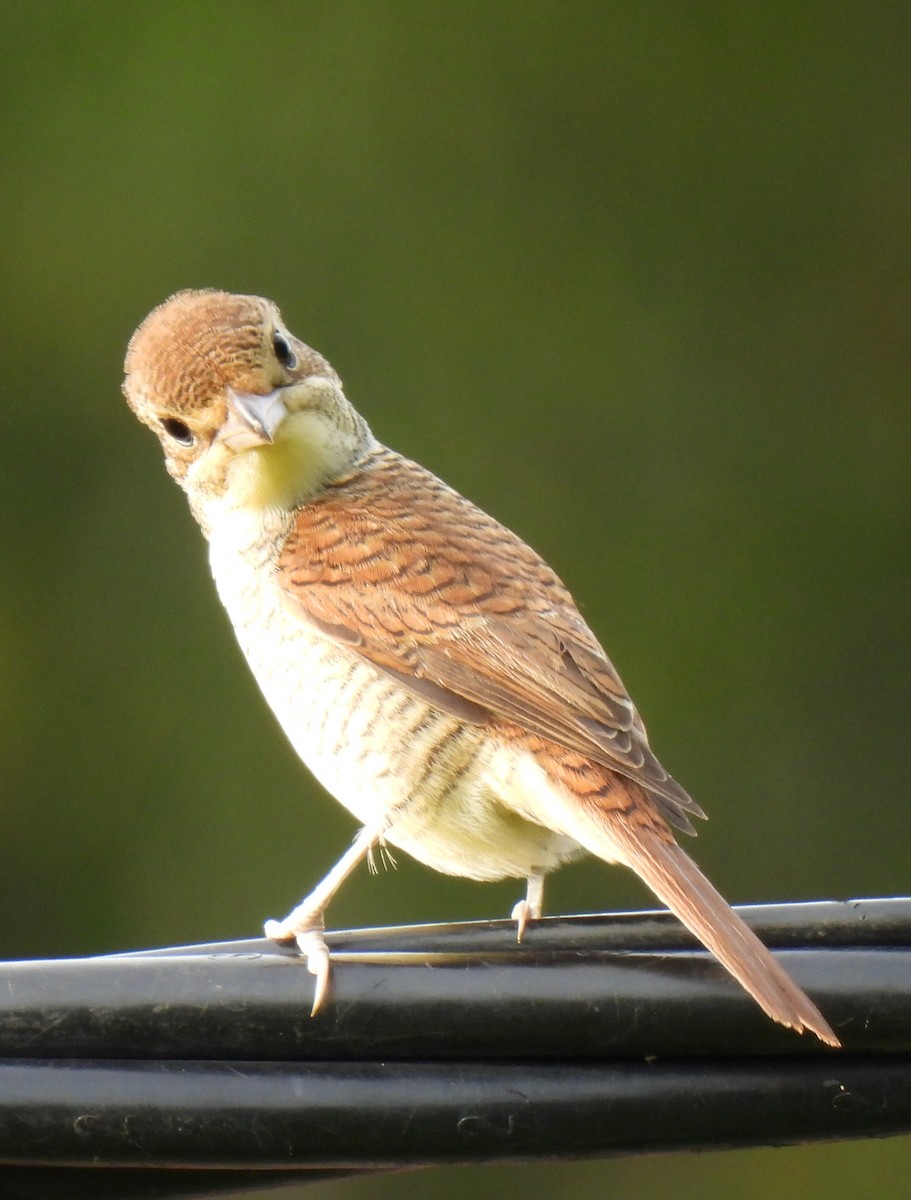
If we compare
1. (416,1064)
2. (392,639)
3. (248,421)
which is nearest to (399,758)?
(392,639)

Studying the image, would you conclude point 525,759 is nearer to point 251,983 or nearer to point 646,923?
point 646,923

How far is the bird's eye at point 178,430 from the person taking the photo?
303cm

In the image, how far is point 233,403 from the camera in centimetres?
292

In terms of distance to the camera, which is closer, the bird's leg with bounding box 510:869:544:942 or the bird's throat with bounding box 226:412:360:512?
the bird's leg with bounding box 510:869:544:942

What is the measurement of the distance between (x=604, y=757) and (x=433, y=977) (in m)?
0.84

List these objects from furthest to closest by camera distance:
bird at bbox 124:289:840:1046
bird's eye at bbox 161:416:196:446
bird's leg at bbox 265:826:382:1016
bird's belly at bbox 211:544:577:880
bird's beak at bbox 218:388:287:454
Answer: bird's eye at bbox 161:416:196:446 < bird's beak at bbox 218:388:287:454 < bird's belly at bbox 211:544:577:880 < bird at bbox 124:289:840:1046 < bird's leg at bbox 265:826:382:1016

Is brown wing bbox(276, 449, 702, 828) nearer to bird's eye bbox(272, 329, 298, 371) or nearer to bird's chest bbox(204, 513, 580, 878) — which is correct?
bird's chest bbox(204, 513, 580, 878)

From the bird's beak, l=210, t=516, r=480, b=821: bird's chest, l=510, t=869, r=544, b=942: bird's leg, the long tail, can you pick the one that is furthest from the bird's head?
the long tail

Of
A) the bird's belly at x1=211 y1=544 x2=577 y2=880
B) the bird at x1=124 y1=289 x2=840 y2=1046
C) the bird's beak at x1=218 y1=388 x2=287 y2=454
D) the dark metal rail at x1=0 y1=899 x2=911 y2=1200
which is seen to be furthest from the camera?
the bird's beak at x1=218 y1=388 x2=287 y2=454

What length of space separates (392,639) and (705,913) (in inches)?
34.0

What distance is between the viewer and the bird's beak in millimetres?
2881

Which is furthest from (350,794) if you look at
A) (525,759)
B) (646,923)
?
(646,923)

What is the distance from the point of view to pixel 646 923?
1.89 m

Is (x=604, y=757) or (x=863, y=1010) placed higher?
(x=863, y=1010)
